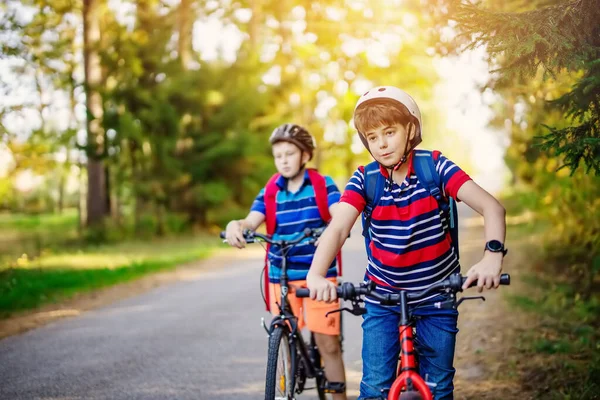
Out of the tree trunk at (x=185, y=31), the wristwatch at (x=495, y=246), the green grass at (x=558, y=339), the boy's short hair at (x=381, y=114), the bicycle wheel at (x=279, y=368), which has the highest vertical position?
the tree trunk at (x=185, y=31)

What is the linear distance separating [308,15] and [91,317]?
19.2 metres

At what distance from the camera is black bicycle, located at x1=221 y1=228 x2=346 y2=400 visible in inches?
146

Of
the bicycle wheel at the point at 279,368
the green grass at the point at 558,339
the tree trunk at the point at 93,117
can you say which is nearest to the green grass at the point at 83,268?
the tree trunk at the point at 93,117

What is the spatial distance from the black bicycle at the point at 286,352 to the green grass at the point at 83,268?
220 inches

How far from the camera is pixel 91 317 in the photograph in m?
8.30

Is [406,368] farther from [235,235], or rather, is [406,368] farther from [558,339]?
[558,339]

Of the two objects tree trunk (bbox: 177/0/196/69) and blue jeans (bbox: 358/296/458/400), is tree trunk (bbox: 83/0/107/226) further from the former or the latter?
blue jeans (bbox: 358/296/458/400)

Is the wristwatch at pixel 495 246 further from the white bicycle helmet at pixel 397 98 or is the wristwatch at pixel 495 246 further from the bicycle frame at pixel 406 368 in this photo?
the white bicycle helmet at pixel 397 98

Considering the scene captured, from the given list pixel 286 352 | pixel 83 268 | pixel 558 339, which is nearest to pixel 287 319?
pixel 286 352

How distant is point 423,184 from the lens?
2914mm

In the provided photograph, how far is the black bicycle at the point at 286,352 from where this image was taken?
12.2 ft

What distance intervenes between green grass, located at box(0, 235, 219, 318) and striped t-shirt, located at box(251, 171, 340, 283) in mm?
5510

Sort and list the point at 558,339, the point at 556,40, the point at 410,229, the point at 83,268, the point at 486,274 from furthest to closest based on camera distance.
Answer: the point at 83,268, the point at 558,339, the point at 556,40, the point at 410,229, the point at 486,274

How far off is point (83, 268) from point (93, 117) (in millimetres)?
7581
